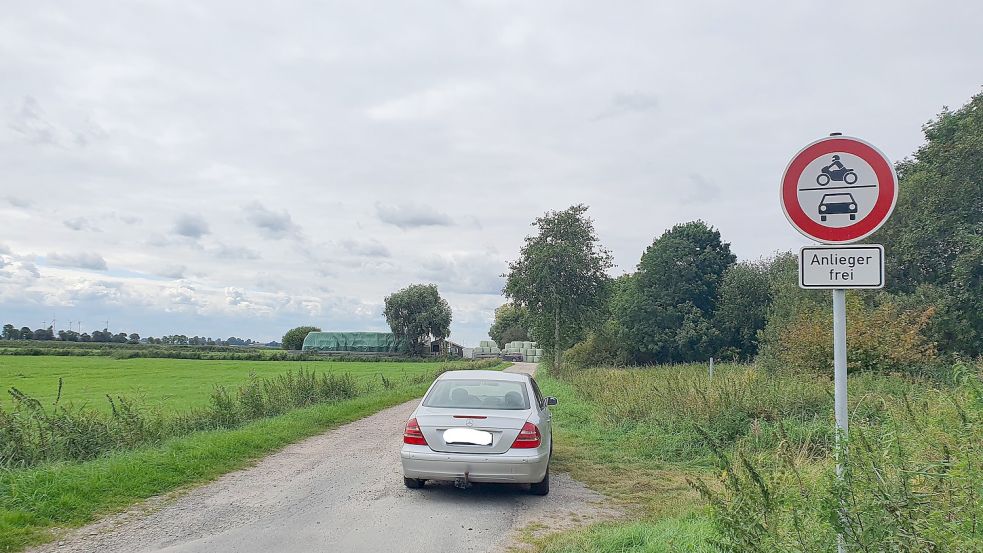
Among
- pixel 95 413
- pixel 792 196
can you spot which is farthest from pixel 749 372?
pixel 95 413

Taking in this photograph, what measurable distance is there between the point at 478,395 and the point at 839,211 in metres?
5.65

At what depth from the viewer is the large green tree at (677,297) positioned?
46531 millimetres

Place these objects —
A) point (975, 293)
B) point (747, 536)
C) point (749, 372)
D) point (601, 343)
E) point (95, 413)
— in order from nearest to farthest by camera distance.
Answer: point (747, 536) < point (95, 413) < point (749, 372) < point (975, 293) < point (601, 343)

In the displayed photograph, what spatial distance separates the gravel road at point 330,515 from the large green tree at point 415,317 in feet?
274

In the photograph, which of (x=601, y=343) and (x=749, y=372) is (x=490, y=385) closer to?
(x=749, y=372)

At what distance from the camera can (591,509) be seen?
25.2ft

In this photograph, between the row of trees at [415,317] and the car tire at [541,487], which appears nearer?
the car tire at [541,487]

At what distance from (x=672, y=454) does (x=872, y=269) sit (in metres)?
7.41

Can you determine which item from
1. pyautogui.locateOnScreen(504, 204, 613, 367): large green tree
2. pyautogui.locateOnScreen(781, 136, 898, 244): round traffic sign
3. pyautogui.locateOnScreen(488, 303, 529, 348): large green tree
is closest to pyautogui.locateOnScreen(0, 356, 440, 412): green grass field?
pyautogui.locateOnScreen(504, 204, 613, 367): large green tree

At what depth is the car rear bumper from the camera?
25.3ft

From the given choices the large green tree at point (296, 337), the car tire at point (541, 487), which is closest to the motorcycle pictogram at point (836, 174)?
the car tire at point (541, 487)

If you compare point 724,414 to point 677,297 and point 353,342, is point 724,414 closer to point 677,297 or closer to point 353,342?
point 677,297

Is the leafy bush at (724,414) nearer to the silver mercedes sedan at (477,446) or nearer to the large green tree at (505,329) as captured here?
the silver mercedes sedan at (477,446)

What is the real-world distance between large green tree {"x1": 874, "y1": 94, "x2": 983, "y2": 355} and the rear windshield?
21.5 m
